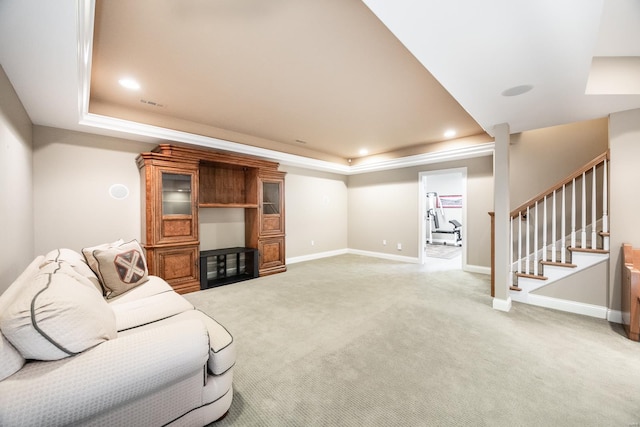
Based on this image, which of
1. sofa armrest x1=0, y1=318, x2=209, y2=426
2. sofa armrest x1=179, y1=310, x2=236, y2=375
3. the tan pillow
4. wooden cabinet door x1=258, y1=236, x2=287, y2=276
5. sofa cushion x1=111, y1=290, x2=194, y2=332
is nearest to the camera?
sofa armrest x1=0, y1=318, x2=209, y2=426

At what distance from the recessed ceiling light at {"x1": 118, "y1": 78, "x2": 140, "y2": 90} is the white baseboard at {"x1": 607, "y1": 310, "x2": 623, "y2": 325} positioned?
5.87 m

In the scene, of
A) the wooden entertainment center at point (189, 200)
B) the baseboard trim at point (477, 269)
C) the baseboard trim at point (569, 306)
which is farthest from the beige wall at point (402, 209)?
the wooden entertainment center at point (189, 200)

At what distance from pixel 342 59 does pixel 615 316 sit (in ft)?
13.0

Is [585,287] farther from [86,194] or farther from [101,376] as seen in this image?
[86,194]

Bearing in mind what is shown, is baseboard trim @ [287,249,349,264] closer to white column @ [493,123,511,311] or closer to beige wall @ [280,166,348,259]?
beige wall @ [280,166,348,259]

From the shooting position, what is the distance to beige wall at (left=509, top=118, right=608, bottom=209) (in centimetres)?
360

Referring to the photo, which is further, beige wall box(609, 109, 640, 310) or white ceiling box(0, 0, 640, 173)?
beige wall box(609, 109, 640, 310)

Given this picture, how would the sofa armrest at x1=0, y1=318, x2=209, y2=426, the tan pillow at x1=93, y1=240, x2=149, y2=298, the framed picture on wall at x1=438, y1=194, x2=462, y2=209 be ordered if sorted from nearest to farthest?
the sofa armrest at x1=0, y1=318, x2=209, y2=426 < the tan pillow at x1=93, y1=240, x2=149, y2=298 < the framed picture on wall at x1=438, y1=194, x2=462, y2=209

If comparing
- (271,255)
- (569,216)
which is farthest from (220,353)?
(569,216)

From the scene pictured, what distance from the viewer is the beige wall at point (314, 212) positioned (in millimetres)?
6008

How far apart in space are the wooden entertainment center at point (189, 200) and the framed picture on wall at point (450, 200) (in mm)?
7502

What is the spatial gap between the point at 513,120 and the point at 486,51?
1722 millimetres

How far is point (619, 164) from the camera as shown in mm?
2756

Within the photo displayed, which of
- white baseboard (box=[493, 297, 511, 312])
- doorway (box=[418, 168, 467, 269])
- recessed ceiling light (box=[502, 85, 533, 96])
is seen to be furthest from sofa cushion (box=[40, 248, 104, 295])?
doorway (box=[418, 168, 467, 269])
